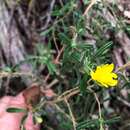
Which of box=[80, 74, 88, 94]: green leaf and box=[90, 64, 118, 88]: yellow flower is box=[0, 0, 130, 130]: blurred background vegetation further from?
box=[90, 64, 118, 88]: yellow flower

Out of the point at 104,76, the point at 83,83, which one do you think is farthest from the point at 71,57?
the point at 104,76

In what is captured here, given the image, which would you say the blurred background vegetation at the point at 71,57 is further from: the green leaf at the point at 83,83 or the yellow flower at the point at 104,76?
the yellow flower at the point at 104,76

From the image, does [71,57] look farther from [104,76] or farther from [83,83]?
[104,76]

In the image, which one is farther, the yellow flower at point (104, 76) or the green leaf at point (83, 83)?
the green leaf at point (83, 83)

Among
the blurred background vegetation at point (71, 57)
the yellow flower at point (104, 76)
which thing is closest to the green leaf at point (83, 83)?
the blurred background vegetation at point (71, 57)

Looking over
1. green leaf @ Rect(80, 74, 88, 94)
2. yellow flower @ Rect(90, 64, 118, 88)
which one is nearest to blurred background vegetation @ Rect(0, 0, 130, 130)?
green leaf @ Rect(80, 74, 88, 94)

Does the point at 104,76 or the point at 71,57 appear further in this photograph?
the point at 71,57

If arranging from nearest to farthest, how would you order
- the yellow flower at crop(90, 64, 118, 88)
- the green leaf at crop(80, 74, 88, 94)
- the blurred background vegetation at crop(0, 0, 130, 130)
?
1. the yellow flower at crop(90, 64, 118, 88)
2. the green leaf at crop(80, 74, 88, 94)
3. the blurred background vegetation at crop(0, 0, 130, 130)

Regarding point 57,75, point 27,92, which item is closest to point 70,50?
point 57,75

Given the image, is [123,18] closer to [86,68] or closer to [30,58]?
[86,68]

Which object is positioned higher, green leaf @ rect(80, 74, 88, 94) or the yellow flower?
the yellow flower

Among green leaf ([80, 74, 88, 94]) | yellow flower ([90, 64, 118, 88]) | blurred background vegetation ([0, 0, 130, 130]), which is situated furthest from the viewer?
blurred background vegetation ([0, 0, 130, 130])
